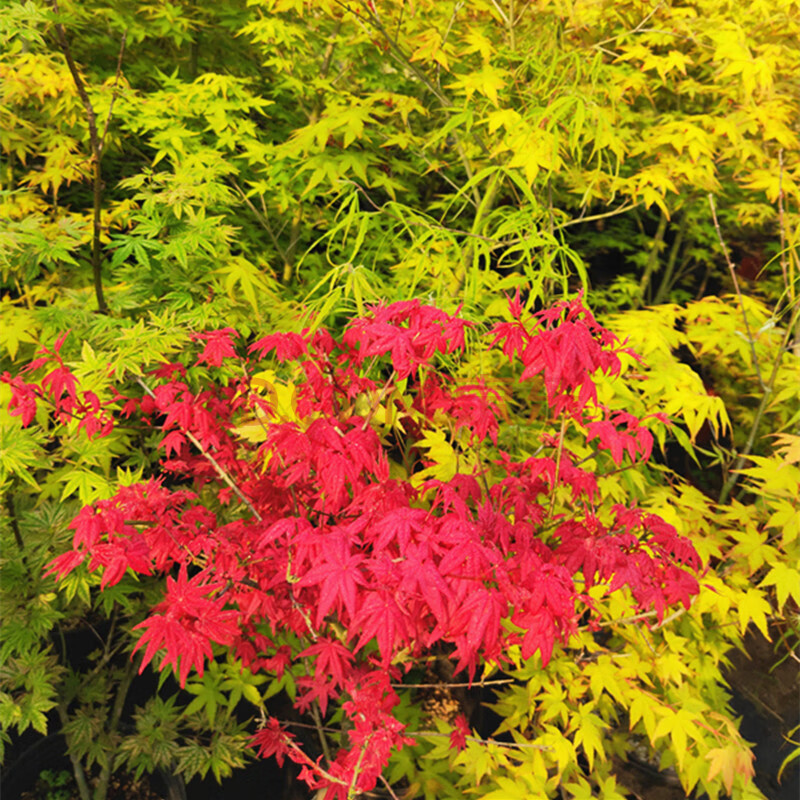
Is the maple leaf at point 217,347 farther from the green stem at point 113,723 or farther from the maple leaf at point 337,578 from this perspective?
the green stem at point 113,723

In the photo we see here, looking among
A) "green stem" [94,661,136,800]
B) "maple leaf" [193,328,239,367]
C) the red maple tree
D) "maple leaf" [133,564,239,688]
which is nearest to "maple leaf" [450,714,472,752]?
the red maple tree

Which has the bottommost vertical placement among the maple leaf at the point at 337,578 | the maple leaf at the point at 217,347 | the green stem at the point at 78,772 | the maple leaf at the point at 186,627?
the green stem at the point at 78,772

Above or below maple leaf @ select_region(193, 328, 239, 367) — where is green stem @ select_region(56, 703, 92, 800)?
below

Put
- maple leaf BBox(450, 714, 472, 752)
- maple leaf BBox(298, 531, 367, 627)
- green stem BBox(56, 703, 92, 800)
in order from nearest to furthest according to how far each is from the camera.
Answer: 1. maple leaf BBox(298, 531, 367, 627)
2. maple leaf BBox(450, 714, 472, 752)
3. green stem BBox(56, 703, 92, 800)

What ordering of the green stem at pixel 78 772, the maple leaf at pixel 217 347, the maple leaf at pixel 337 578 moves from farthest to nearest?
the green stem at pixel 78 772, the maple leaf at pixel 217 347, the maple leaf at pixel 337 578

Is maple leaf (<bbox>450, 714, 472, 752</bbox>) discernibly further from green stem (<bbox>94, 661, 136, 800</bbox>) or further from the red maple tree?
green stem (<bbox>94, 661, 136, 800</bbox>)

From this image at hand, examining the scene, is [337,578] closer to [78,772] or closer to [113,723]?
[113,723]

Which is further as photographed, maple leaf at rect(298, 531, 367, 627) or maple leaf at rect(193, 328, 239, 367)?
maple leaf at rect(193, 328, 239, 367)

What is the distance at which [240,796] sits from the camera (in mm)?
2785

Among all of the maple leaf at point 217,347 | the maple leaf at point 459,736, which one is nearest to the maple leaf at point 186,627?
the maple leaf at point 217,347

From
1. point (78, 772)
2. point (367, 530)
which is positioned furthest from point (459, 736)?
point (78, 772)

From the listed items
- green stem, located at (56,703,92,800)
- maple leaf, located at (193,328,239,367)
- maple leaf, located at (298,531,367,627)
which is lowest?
green stem, located at (56,703,92,800)

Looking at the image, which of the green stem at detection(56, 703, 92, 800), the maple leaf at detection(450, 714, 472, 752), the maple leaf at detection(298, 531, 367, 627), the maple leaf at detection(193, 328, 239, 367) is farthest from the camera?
the green stem at detection(56, 703, 92, 800)

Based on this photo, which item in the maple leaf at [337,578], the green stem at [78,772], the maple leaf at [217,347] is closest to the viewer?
the maple leaf at [337,578]
